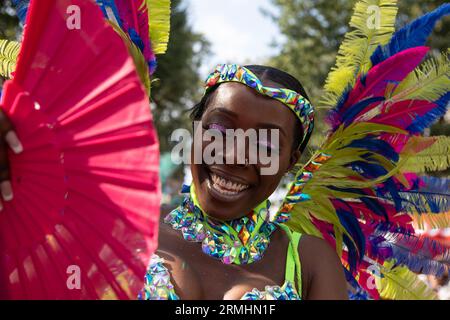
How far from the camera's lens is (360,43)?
239cm

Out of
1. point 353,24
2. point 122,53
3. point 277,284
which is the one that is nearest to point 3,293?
point 122,53

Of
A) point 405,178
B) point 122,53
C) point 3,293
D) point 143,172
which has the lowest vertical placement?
point 3,293

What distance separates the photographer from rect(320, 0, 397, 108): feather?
2.35 m

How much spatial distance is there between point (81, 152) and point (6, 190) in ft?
0.63

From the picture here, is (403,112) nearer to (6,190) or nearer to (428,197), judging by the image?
(428,197)

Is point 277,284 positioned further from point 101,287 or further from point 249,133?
point 101,287

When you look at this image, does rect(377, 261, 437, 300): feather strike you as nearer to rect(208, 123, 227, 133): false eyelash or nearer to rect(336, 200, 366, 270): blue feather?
rect(336, 200, 366, 270): blue feather

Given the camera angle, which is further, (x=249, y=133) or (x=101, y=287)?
(x=249, y=133)

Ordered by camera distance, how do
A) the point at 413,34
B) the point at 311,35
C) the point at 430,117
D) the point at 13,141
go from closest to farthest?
1. the point at 13,141
2. the point at 413,34
3. the point at 430,117
4. the point at 311,35

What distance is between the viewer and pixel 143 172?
4.72ft

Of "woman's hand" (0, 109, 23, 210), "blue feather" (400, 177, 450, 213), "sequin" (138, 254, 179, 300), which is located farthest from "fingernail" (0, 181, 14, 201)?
"blue feather" (400, 177, 450, 213)

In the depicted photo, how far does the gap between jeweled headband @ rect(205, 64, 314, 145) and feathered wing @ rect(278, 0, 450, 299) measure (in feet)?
1.11

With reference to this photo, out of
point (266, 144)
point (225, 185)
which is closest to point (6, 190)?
point (225, 185)

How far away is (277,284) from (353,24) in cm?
110
